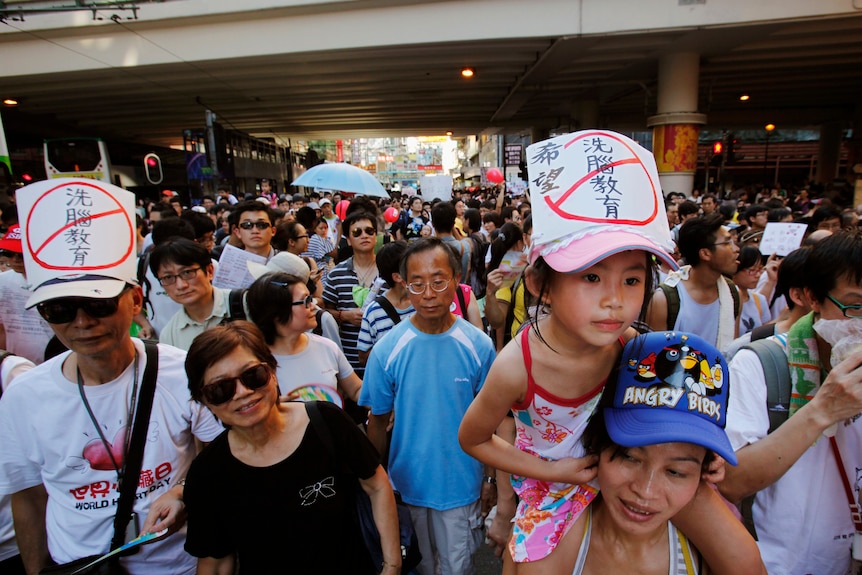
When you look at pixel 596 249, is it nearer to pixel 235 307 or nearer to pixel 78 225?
pixel 78 225

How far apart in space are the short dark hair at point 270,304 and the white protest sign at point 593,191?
155 centimetres

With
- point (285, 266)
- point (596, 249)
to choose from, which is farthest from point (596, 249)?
point (285, 266)

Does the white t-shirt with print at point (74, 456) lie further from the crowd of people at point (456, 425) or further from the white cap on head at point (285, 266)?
the white cap on head at point (285, 266)

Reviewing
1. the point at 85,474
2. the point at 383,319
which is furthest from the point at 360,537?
the point at 383,319

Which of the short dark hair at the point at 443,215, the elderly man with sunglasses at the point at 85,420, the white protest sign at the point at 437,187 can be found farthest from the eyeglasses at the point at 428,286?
the white protest sign at the point at 437,187

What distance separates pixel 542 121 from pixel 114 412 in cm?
2787

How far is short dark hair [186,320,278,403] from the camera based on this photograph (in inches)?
64.8

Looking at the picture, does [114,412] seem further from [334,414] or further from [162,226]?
[162,226]

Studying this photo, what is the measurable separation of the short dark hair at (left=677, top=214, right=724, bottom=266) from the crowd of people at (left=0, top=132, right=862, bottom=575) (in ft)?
0.40

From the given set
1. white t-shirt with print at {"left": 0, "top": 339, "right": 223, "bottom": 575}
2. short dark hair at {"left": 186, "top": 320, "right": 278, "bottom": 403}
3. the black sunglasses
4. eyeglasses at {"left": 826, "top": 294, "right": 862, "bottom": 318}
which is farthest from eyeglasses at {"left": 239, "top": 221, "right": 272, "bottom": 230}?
eyeglasses at {"left": 826, "top": 294, "right": 862, "bottom": 318}

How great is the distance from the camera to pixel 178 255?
273cm

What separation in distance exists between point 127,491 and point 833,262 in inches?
105

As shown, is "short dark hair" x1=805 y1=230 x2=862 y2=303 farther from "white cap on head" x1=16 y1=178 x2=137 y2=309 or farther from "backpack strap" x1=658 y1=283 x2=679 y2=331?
"white cap on head" x1=16 y1=178 x2=137 y2=309

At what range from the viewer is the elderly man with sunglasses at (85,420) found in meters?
1.73
